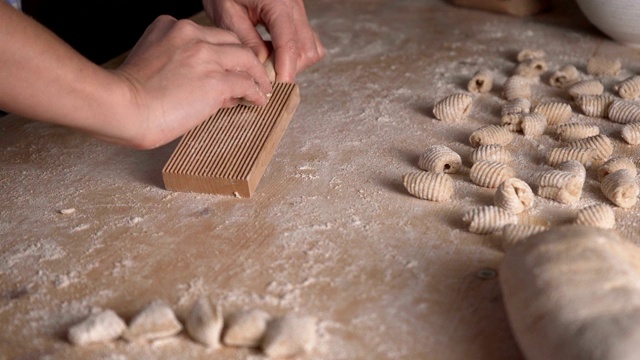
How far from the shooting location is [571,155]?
144cm

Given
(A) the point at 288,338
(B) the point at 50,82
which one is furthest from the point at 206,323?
(B) the point at 50,82

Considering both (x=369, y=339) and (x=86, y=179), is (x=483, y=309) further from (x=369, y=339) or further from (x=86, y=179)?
(x=86, y=179)

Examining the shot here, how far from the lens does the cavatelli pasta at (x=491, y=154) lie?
146 centimetres

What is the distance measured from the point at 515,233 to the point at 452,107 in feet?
1.70

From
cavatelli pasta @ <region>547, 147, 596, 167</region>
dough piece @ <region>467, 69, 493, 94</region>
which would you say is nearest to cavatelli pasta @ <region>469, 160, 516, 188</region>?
cavatelli pasta @ <region>547, 147, 596, 167</region>

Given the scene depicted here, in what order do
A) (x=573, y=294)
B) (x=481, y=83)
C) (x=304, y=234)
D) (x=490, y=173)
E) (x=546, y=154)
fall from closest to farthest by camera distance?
1. (x=573, y=294)
2. (x=304, y=234)
3. (x=490, y=173)
4. (x=546, y=154)
5. (x=481, y=83)

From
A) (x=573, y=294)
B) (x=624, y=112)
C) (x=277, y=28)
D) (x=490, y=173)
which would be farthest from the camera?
(x=277, y=28)

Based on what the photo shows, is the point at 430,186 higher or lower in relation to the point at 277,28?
lower

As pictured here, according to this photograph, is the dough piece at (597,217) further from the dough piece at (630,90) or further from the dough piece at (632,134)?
the dough piece at (630,90)

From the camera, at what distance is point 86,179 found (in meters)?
1.51

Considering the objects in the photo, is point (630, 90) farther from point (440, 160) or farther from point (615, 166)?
point (440, 160)

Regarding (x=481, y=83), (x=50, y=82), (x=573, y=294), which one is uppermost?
(x=50, y=82)

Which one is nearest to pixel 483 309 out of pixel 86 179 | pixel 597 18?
pixel 86 179

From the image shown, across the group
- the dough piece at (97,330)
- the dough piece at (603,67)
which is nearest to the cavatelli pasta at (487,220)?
the dough piece at (97,330)
